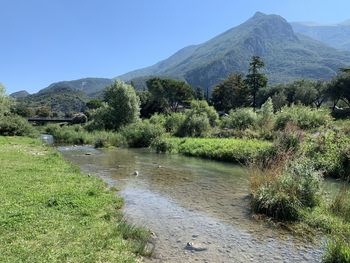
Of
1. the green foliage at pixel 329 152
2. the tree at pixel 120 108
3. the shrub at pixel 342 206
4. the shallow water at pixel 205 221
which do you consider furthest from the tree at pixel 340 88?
the shrub at pixel 342 206

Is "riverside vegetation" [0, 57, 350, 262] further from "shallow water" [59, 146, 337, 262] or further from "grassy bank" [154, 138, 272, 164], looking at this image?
"shallow water" [59, 146, 337, 262]

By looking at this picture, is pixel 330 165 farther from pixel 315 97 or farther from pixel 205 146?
pixel 315 97

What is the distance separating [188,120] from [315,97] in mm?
57974

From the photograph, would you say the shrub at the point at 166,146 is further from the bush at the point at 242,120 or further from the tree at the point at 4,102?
the tree at the point at 4,102

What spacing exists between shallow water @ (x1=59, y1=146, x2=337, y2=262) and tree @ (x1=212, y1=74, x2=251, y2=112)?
279 ft

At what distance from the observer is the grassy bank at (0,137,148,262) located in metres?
8.73

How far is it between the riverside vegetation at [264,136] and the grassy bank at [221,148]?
0.11 meters

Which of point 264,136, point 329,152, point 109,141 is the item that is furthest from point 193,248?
point 109,141

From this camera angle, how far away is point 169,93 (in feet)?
383

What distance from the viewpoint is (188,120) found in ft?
190

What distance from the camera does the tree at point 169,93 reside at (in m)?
114

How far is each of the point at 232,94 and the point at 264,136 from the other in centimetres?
7113

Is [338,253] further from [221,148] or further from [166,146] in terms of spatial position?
[166,146]

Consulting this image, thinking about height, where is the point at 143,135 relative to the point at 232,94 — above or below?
below
